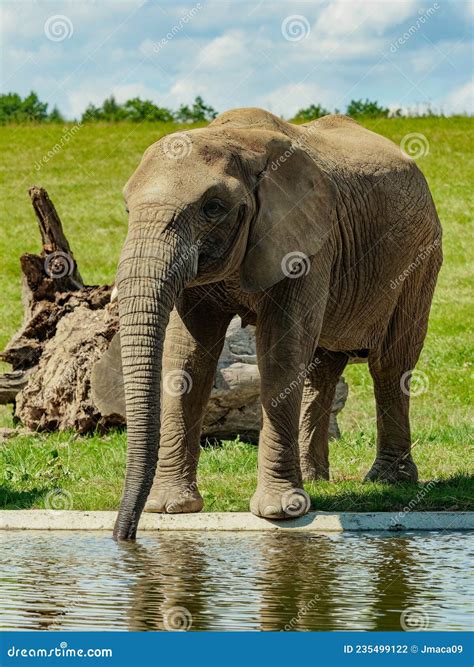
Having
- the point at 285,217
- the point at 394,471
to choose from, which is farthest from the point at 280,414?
the point at 394,471

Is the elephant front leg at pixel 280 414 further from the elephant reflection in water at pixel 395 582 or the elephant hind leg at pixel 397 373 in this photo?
the elephant hind leg at pixel 397 373

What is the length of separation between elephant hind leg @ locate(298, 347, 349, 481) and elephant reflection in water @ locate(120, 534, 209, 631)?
2.35 m

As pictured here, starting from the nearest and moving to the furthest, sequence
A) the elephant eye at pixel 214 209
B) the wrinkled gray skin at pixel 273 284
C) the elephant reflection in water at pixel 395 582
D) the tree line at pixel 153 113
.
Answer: the elephant reflection in water at pixel 395 582, the wrinkled gray skin at pixel 273 284, the elephant eye at pixel 214 209, the tree line at pixel 153 113

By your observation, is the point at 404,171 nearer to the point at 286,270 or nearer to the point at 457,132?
the point at 286,270

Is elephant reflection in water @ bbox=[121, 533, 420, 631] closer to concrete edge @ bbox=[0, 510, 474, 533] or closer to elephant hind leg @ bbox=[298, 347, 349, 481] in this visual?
concrete edge @ bbox=[0, 510, 474, 533]

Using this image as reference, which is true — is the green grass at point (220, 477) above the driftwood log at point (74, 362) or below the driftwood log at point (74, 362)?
below

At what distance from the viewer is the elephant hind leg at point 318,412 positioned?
11422 mm

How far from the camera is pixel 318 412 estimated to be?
11.6 metres

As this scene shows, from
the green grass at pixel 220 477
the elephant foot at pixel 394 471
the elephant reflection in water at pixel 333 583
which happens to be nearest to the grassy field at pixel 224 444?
the green grass at pixel 220 477

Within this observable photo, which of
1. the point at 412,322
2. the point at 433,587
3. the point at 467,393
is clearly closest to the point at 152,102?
the point at 467,393

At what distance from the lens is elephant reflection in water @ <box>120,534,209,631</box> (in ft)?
22.3

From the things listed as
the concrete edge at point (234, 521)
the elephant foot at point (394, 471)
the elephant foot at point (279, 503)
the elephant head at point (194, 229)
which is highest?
the elephant head at point (194, 229)

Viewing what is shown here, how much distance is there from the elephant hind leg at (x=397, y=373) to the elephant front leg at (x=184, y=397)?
2227 mm

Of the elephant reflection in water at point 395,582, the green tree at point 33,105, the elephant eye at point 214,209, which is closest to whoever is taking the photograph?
the elephant reflection in water at point 395,582
